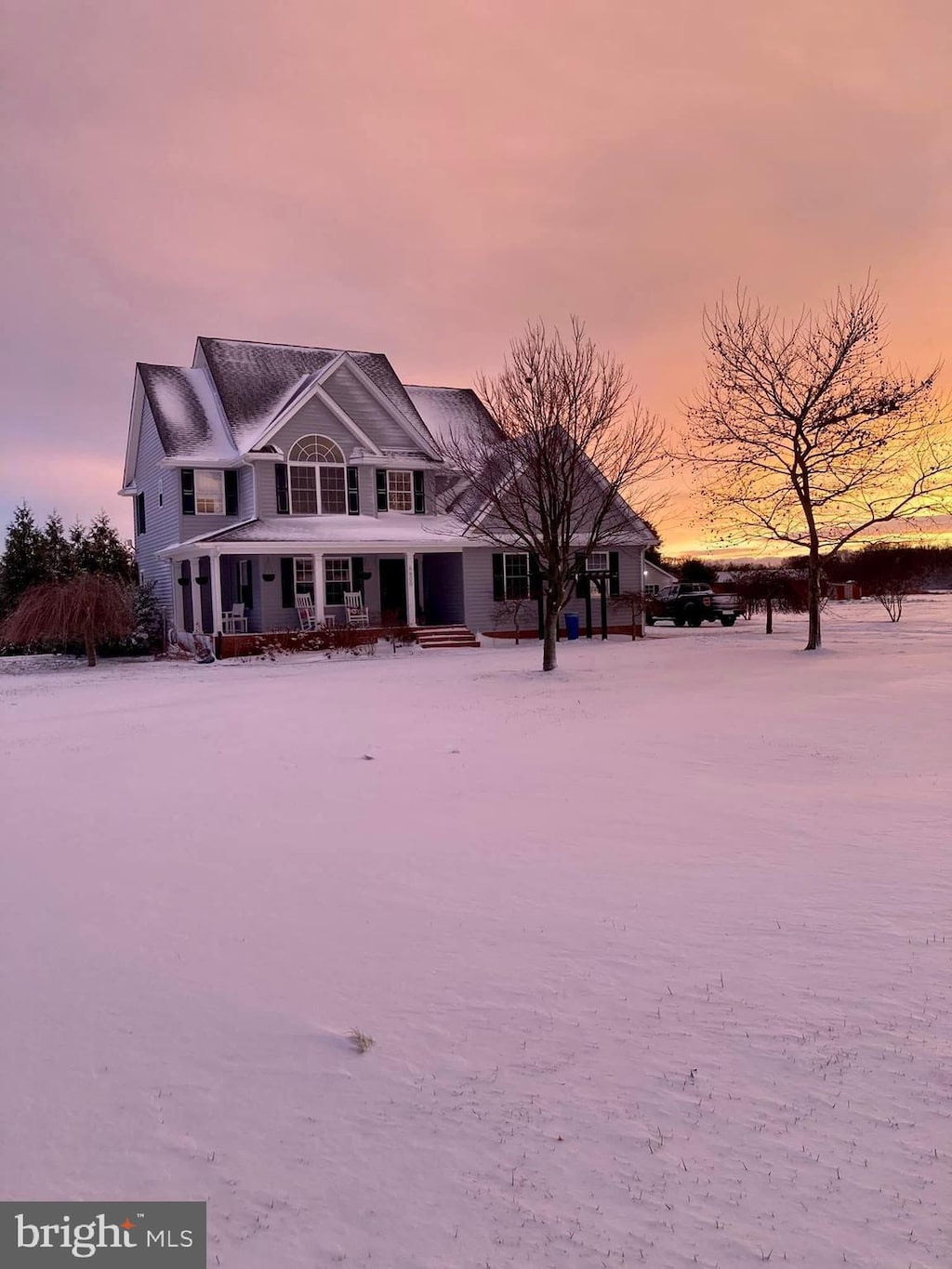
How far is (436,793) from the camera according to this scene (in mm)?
8312

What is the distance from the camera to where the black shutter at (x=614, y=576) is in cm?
3112

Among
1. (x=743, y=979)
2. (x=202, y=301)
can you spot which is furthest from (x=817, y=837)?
(x=202, y=301)

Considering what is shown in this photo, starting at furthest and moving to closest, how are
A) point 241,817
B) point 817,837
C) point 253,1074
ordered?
point 241,817
point 817,837
point 253,1074

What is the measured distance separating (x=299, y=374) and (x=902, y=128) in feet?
65.9

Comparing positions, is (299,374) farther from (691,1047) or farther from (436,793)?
(691,1047)

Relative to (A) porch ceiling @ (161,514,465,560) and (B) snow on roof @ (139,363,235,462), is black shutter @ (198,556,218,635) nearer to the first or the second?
(A) porch ceiling @ (161,514,465,560)

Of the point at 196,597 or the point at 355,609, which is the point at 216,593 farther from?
the point at 355,609

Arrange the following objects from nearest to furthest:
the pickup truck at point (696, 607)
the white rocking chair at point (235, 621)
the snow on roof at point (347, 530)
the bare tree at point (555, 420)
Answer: the bare tree at point (555, 420) < the snow on roof at point (347, 530) < the white rocking chair at point (235, 621) < the pickup truck at point (696, 607)

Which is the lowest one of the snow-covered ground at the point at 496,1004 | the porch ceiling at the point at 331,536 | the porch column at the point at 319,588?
the snow-covered ground at the point at 496,1004

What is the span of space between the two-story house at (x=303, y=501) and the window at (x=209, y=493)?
0.04m

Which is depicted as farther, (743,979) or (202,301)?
(202,301)

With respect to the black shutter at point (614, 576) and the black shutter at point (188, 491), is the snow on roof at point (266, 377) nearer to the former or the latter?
the black shutter at point (188, 491)

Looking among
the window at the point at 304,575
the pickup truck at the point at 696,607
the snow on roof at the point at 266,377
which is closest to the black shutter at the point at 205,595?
the window at the point at 304,575

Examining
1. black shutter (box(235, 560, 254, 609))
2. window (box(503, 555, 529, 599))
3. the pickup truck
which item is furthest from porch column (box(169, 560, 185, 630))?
the pickup truck
